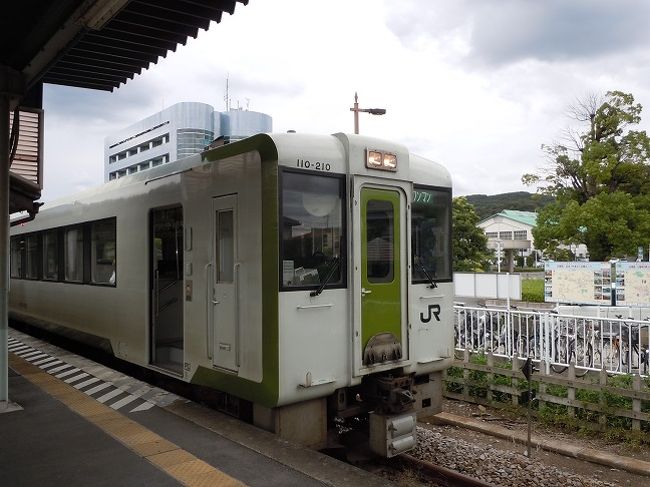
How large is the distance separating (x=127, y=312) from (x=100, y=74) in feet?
9.83

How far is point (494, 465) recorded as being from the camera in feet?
18.6

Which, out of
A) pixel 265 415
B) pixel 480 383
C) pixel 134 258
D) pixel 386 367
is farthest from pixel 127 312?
pixel 480 383

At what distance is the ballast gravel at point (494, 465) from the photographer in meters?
5.35

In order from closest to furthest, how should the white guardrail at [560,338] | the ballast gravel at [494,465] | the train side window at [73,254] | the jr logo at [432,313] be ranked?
the ballast gravel at [494,465]
the jr logo at [432,313]
the white guardrail at [560,338]
the train side window at [73,254]

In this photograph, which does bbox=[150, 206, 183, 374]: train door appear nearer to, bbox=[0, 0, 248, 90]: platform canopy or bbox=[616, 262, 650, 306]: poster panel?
bbox=[0, 0, 248, 90]: platform canopy

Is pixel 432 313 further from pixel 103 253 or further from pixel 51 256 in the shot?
pixel 51 256

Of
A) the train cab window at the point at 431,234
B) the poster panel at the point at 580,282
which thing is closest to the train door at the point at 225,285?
the train cab window at the point at 431,234

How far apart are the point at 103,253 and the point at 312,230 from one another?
410cm

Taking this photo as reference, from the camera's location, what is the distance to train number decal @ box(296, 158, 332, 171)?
4770mm

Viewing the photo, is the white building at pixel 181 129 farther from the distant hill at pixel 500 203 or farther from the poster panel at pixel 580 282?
the poster panel at pixel 580 282

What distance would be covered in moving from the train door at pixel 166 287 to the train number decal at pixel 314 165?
2.08 metres

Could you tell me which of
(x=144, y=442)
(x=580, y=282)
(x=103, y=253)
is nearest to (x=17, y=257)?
(x=103, y=253)

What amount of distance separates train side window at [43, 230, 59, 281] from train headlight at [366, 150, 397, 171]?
21.7ft

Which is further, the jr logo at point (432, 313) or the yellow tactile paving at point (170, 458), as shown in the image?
the jr logo at point (432, 313)
